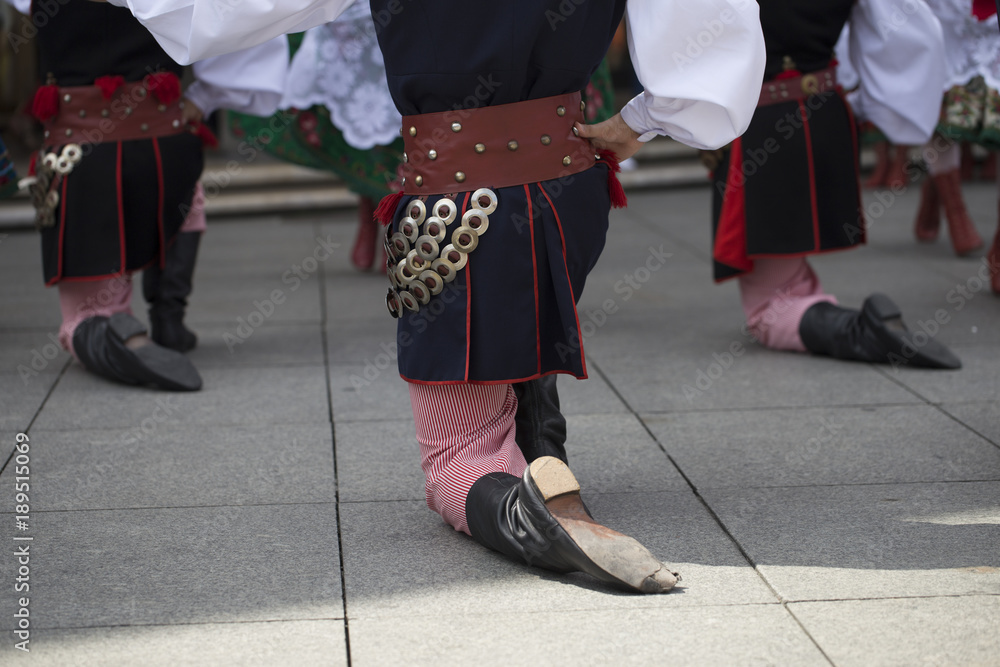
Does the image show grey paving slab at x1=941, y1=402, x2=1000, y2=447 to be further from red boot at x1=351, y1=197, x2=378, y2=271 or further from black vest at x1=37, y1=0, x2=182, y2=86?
red boot at x1=351, y1=197, x2=378, y2=271

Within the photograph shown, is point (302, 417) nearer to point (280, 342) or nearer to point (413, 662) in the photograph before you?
point (280, 342)

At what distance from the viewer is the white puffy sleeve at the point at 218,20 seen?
6.91 feet

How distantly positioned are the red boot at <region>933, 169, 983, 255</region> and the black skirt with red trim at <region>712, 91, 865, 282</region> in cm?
180

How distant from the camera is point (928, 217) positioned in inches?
241

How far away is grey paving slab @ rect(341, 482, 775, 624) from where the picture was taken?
207cm

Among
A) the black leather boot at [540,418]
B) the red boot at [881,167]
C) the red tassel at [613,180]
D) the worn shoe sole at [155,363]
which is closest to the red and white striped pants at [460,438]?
the black leather boot at [540,418]

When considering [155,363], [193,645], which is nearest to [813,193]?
[155,363]

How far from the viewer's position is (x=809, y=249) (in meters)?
3.75

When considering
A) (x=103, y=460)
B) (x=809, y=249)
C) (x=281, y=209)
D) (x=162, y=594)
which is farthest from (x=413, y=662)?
(x=281, y=209)

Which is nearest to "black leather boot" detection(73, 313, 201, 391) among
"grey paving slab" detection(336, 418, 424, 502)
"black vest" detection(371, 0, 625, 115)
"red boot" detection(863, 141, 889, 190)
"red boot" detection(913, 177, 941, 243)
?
"grey paving slab" detection(336, 418, 424, 502)

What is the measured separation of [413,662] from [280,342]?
253 centimetres

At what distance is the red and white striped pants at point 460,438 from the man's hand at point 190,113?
1.77m

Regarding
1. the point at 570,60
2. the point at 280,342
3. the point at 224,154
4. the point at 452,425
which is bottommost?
the point at 224,154

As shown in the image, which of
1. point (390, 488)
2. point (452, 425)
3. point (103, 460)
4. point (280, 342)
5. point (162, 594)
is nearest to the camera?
point (162, 594)
